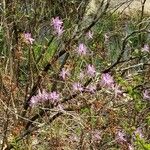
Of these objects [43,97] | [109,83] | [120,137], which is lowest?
[120,137]

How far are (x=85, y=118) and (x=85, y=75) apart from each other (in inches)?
12.1

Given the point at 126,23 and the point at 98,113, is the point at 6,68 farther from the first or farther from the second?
the point at 126,23

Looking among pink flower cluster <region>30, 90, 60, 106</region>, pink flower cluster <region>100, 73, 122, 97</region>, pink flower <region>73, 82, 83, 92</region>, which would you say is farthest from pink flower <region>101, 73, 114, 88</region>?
pink flower cluster <region>30, 90, 60, 106</region>

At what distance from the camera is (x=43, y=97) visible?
128 inches

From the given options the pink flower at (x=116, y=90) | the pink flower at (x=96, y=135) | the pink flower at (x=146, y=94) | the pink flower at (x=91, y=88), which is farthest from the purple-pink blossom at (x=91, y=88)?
the pink flower at (x=146, y=94)

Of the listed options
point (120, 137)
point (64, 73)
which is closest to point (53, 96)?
point (64, 73)

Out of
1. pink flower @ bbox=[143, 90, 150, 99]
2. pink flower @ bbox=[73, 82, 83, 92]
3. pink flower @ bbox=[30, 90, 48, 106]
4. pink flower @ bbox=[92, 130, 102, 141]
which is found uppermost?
pink flower @ bbox=[143, 90, 150, 99]

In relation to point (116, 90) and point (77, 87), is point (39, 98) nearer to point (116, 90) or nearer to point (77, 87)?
point (77, 87)

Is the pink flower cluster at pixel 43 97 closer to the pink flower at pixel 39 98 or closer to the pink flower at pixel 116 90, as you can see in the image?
the pink flower at pixel 39 98

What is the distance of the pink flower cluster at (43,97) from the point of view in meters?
3.26

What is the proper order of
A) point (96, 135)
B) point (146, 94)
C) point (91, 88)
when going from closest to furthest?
1. point (96, 135)
2. point (91, 88)
3. point (146, 94)

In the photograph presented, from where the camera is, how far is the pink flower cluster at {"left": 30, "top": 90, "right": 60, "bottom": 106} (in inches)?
128

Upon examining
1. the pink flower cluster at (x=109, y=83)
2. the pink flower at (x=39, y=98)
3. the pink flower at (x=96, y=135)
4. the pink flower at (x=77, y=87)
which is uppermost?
the pink flower cluster at (x=109, y=83)

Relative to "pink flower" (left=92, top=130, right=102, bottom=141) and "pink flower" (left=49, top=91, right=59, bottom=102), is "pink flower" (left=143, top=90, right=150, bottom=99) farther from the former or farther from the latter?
"pink flower" (left=49, top=91, right=59, bottom=102)
